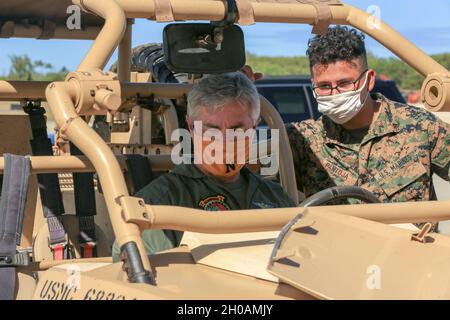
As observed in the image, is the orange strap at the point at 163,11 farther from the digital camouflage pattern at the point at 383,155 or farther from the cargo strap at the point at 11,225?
the digital camouflage pattern at the point at 383,155

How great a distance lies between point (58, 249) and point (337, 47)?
4.82 ft

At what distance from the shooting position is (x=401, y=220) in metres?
2.72

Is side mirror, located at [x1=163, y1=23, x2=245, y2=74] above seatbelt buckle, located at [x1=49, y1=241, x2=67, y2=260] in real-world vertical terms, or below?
above

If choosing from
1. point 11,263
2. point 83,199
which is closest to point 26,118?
point 83,199

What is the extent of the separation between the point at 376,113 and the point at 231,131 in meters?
1.31

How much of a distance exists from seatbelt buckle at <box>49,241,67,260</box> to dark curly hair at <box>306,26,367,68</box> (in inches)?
53.3

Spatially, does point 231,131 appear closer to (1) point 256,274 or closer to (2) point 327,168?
(1) point 256,274

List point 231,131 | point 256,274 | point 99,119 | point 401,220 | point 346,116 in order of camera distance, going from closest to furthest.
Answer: point 256,274
point 401,220
point 231,131
point 346,116
point 99,119

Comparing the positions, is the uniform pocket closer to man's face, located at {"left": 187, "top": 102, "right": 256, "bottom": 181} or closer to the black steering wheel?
the black steering wheel

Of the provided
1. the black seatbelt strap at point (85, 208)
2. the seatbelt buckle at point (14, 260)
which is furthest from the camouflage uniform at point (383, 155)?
the seatbelt buckle at point (14, 260)

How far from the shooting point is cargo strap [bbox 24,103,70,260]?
11.7 feet

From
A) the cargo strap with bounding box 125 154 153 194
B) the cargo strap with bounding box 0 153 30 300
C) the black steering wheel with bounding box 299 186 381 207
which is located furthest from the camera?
the cargo strap with bounding box 125 154 153 194

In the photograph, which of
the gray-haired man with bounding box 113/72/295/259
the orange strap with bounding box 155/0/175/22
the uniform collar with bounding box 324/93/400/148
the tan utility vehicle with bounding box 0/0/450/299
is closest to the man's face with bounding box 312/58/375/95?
the uniform collar with bounding box 324/93/400/148

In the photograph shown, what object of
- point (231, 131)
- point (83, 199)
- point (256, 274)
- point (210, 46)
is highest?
point (210, 46)
